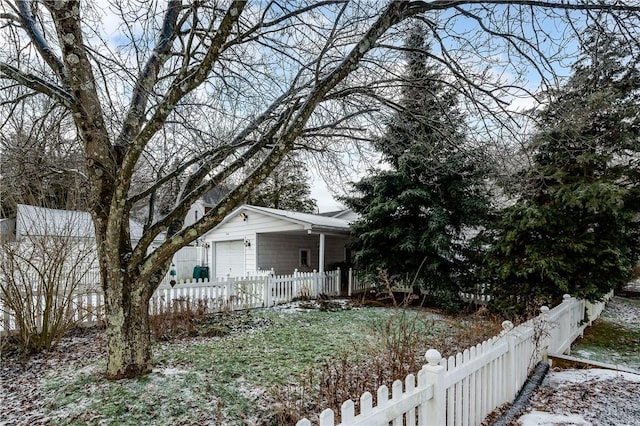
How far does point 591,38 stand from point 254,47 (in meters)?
4.01

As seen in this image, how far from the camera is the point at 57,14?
11.5 ft

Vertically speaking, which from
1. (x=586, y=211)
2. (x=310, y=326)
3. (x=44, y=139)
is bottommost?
(x=310, y=326)

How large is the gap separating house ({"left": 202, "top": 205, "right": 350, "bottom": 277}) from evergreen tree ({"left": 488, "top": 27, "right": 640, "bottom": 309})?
6.01 m

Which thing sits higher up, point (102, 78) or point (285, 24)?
point (285, 24)

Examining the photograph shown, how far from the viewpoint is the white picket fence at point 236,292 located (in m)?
6.90

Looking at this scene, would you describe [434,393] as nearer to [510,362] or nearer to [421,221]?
[510,362]

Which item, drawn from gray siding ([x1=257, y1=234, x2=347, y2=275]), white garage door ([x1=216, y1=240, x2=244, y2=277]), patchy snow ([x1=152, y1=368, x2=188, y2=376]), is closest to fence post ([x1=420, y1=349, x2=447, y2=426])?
patchy snow ([x1=152, y1=368, x2=188, y2=376])

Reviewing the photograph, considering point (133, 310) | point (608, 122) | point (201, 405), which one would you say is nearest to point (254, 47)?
point (133, 310)

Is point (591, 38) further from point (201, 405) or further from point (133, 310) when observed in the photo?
point (133, 310)

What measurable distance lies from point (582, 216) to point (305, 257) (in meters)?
10.6

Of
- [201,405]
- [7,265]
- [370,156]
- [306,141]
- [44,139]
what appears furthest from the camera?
[370,156]

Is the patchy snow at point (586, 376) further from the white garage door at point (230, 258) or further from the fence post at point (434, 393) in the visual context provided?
the white garage door at point (230, 258)

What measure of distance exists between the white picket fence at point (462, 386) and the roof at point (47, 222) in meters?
5.04

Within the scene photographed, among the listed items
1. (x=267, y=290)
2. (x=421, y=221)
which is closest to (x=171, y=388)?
(x=267, y=290)
